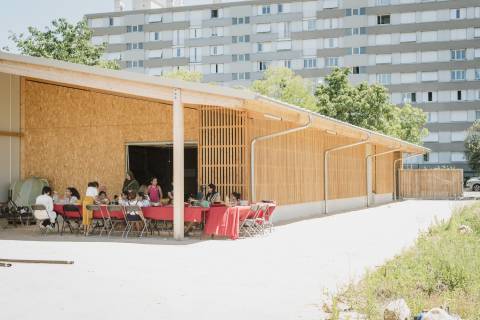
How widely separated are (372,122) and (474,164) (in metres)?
12.4

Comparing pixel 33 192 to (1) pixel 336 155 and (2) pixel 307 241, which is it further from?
(1) pixel 336 155

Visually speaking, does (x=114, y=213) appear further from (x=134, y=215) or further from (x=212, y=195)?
(x=212, y=195)

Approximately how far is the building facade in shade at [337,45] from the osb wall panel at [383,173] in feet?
91.8

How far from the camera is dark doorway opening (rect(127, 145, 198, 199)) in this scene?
18.6m

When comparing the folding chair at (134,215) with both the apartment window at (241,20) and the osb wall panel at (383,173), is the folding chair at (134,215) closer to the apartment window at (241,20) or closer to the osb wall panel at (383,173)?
the osb wall panel at (383,173)

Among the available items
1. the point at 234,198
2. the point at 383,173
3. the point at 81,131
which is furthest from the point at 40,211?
the point at 383,173

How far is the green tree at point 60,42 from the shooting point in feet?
120

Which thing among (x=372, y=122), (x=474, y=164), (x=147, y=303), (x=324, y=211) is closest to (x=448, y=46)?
(x=474, y=164)

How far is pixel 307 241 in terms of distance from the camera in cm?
1239

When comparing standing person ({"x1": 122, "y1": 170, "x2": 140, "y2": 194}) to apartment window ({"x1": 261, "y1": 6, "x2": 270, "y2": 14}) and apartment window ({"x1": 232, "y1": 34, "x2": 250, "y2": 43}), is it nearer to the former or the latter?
apartment window ({"x1": 232, "y1": 34, "x2": 250, "y2": 43})

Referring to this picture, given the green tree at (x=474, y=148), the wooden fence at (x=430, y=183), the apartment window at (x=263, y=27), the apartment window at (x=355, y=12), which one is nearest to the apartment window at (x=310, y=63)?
the apartment window at (x=263, y=27)

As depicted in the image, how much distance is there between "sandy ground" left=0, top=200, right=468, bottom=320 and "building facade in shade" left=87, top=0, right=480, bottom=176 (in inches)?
1886

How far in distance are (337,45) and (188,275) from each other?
56.0 metres

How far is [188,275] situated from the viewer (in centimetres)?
838
